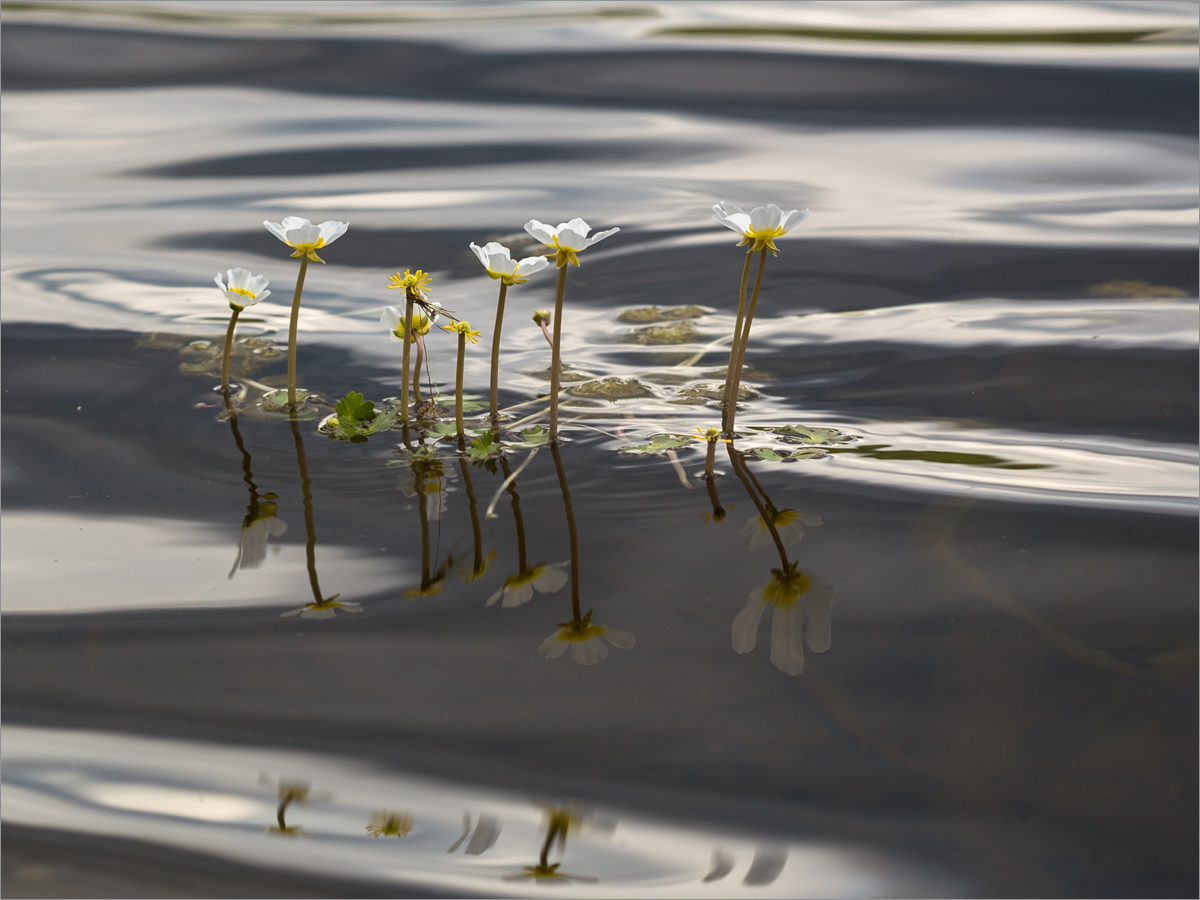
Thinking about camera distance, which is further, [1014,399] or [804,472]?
[1014,399]

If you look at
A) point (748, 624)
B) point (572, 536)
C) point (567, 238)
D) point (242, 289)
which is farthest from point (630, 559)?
point (242, 289)

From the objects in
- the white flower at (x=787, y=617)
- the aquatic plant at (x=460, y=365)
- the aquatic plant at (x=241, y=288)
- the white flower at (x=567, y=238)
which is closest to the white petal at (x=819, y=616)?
the white flower at (x=787, y=617)

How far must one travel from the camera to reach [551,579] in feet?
4.37

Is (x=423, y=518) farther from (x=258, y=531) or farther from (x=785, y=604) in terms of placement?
(x=785, y=604)

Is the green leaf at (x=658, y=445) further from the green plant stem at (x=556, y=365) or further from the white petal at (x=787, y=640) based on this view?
the white petal at (x=787, y=640)

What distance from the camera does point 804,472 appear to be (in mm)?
1571

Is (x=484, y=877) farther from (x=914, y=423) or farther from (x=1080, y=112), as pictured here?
(x=1080, y=112)

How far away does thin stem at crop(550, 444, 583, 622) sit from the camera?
1.29 m

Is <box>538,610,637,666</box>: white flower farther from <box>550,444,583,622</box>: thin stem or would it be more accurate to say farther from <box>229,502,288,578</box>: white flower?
<box>229,502,288,578</box>: white flower

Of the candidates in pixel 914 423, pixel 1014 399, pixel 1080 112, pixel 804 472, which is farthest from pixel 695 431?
pixel 1080 112

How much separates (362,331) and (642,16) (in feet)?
9.62

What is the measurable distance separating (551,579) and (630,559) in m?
0.12

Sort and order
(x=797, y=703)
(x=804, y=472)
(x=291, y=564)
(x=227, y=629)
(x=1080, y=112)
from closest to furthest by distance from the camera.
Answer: (x=797, y=703), (x=227, y=629), (x=291, y=564), (x=804, y=472), (x=1080, y=112)

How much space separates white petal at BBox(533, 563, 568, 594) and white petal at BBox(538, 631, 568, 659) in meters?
0.09
